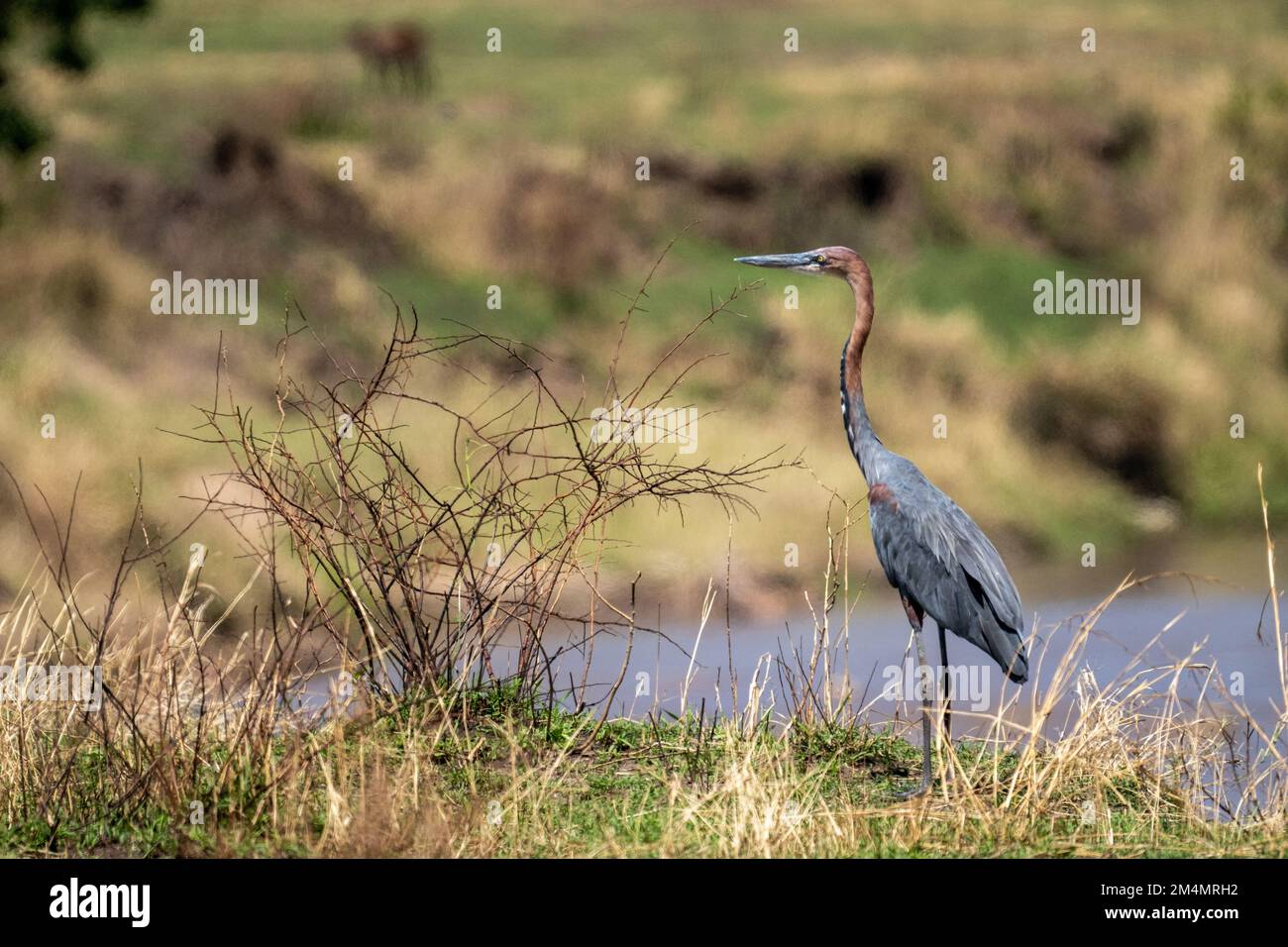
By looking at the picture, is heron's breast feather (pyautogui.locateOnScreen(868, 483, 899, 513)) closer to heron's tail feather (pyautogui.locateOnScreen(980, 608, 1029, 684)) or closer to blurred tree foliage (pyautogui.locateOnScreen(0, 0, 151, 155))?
heron's tail feather (pyautogui.locateOnScreen(980, 608, 1029, 684))

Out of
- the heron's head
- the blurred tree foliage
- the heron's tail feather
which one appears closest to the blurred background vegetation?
the blurred tree foliage

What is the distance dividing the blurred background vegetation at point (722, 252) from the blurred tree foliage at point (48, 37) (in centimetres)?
10

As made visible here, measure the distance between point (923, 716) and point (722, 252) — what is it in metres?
13.2

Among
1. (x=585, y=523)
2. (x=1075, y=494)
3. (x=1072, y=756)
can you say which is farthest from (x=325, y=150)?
(x=1072, y=756)

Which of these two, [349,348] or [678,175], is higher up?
[678,175]

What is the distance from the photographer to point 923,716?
668 centimetres

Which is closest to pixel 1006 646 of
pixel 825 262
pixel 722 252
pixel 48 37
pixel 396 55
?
pixel 825 262

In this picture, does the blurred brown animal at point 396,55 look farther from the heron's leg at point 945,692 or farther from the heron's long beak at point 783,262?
the heron's leg at point 945,692

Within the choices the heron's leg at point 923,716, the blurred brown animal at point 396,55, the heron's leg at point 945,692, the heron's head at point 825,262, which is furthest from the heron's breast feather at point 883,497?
the blurred brown animal at point 396,55

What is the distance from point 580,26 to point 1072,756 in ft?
91.8

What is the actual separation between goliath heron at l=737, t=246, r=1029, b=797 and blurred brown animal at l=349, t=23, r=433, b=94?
1991 centimetres

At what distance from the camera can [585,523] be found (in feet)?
22.4

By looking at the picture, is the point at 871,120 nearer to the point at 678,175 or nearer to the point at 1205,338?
the point at 678,175

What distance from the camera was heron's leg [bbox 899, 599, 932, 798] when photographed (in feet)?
21.0
